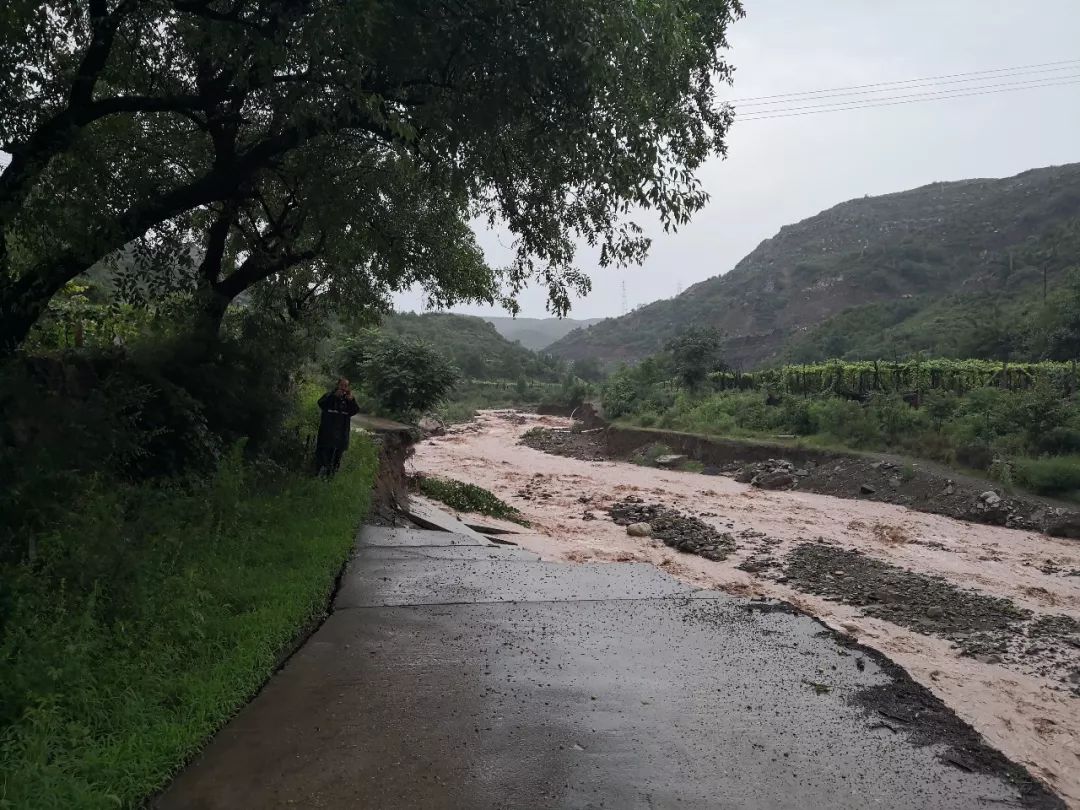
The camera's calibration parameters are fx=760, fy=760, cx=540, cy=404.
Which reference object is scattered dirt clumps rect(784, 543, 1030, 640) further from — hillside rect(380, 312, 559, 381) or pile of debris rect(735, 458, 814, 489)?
hillside rect(380, 312, 559, 381)

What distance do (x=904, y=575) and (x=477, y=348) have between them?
7415cm

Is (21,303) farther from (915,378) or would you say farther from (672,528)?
(915,378)

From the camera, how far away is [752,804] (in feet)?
11.7

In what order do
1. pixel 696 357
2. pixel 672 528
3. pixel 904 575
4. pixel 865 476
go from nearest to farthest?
pixel 904 575
pixel 672 528
pixel 865 476
pixel 696 357

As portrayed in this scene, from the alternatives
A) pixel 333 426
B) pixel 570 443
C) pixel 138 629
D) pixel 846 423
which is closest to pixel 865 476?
pixel 846 423

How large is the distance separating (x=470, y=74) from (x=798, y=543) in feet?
33.7

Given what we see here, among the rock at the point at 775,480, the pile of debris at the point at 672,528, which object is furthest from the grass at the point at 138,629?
the rock at the point at 775,480

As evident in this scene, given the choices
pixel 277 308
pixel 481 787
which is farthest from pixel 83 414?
pixel 277 308

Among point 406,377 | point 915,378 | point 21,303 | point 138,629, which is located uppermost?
point 21,303

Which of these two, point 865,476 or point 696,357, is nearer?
point 865,476

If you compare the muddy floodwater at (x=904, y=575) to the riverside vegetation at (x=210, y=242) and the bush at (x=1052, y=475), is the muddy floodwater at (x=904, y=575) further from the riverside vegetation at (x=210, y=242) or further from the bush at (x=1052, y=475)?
the riverside vegetation at (x=210, y=242)

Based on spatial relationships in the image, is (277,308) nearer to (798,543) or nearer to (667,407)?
(798,543)

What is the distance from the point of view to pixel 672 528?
47.3ft

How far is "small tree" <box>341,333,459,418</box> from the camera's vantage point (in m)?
18.7
